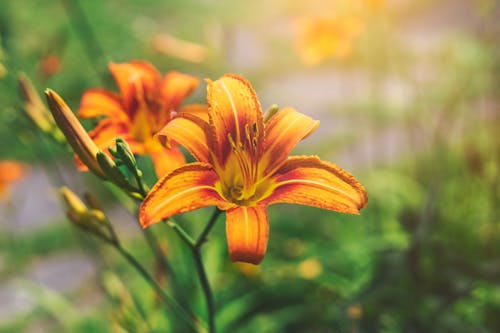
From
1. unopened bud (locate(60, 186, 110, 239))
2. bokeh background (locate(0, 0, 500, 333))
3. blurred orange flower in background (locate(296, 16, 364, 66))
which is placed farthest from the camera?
blurred orange flower in background (locate(296, 16, 364, 66))

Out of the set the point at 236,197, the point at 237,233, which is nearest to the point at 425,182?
the point at 236,197

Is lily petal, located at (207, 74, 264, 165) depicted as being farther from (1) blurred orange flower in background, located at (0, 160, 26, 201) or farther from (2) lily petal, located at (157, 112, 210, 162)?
(1) blurred orange flower in background, located at (0, 160, 26, 201)

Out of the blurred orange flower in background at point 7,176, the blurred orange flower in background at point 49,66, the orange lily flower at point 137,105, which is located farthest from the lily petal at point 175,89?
the blurred orange flower in background at point 7,176

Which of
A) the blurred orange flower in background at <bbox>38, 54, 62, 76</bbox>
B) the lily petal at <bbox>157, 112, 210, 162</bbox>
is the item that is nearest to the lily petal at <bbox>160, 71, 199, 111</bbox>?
the lily petal at <bbox>157, 112, 210, 162</bbox>

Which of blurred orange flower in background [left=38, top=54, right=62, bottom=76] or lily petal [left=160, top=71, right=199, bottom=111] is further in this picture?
blurred orange flower in background [left=38, top=54, right=62, bottom=76]

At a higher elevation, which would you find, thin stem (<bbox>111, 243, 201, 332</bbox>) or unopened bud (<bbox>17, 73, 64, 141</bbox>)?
unopened bud (<bbox>17, 73, 64, 141</bbox>)

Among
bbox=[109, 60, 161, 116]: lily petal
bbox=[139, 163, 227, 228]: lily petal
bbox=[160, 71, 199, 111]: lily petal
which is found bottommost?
bbox=[139, 163, 227, 228]: lily petal

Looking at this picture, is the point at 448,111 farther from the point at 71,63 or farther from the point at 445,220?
the point at 71,63

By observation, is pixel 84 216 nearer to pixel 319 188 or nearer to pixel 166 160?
pixel 166 160
